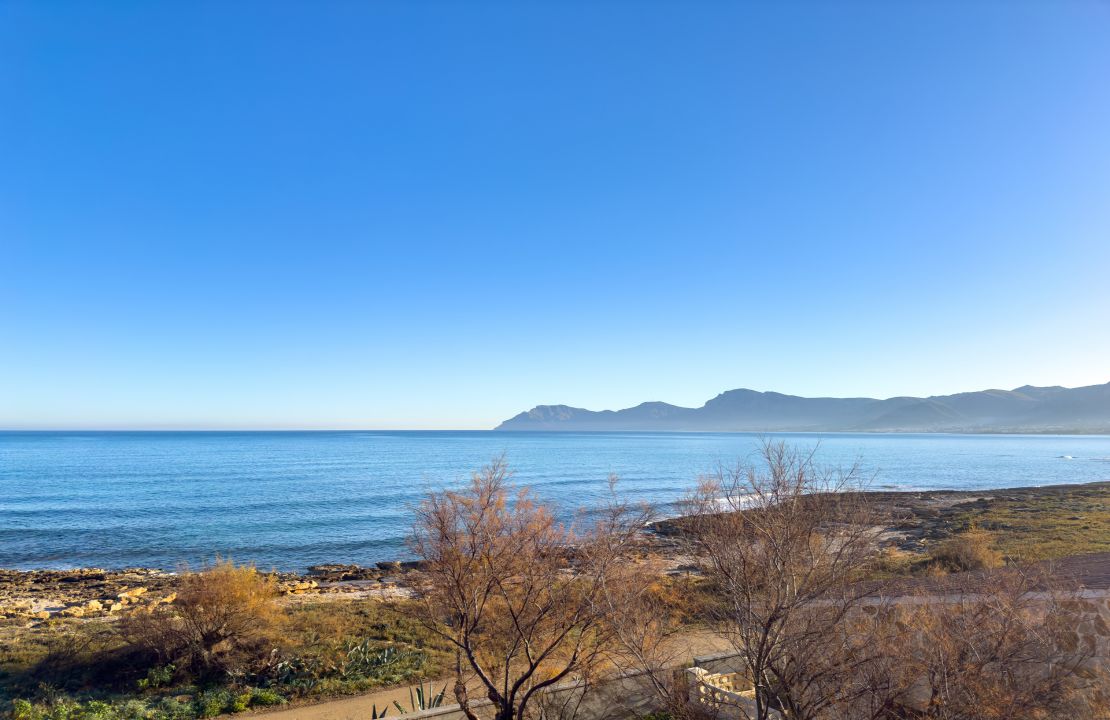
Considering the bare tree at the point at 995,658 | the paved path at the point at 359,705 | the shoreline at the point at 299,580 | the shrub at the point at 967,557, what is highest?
the bare tree at the point at 995,658

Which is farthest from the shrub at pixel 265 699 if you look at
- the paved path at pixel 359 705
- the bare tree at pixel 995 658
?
the bare tree at pixel 995 658

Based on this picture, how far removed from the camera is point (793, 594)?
925 centimetres

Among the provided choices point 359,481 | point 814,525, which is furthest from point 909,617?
point 359,481

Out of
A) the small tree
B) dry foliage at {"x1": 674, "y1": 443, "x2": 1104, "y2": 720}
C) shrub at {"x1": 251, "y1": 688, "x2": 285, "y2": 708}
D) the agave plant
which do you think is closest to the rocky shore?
shrub at {"x1": 251, "y1": 688, "x2": 285, "y2": 708}

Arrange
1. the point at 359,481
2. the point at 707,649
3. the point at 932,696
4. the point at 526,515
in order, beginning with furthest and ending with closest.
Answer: the point at 359,481
the point at 707,649
the point at 526,515
the point at 932,696

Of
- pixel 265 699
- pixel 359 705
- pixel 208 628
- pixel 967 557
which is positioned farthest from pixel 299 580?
pixel 967 557

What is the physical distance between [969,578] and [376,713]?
1253 cm

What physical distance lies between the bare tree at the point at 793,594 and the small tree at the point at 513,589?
233 cm

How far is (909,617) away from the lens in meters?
10.4

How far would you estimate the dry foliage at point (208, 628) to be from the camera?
→ 15789 millimetres

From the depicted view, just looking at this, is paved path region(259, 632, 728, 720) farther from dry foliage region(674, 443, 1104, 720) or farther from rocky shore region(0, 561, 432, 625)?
rocky shore region(0, 561, 432, 625)

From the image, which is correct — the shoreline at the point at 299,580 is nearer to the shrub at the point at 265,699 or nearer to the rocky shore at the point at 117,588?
the rocky shore at the point at 117,588

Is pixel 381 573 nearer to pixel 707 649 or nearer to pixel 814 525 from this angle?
pixel 707 649

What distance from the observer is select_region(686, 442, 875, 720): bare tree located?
29.2ft
